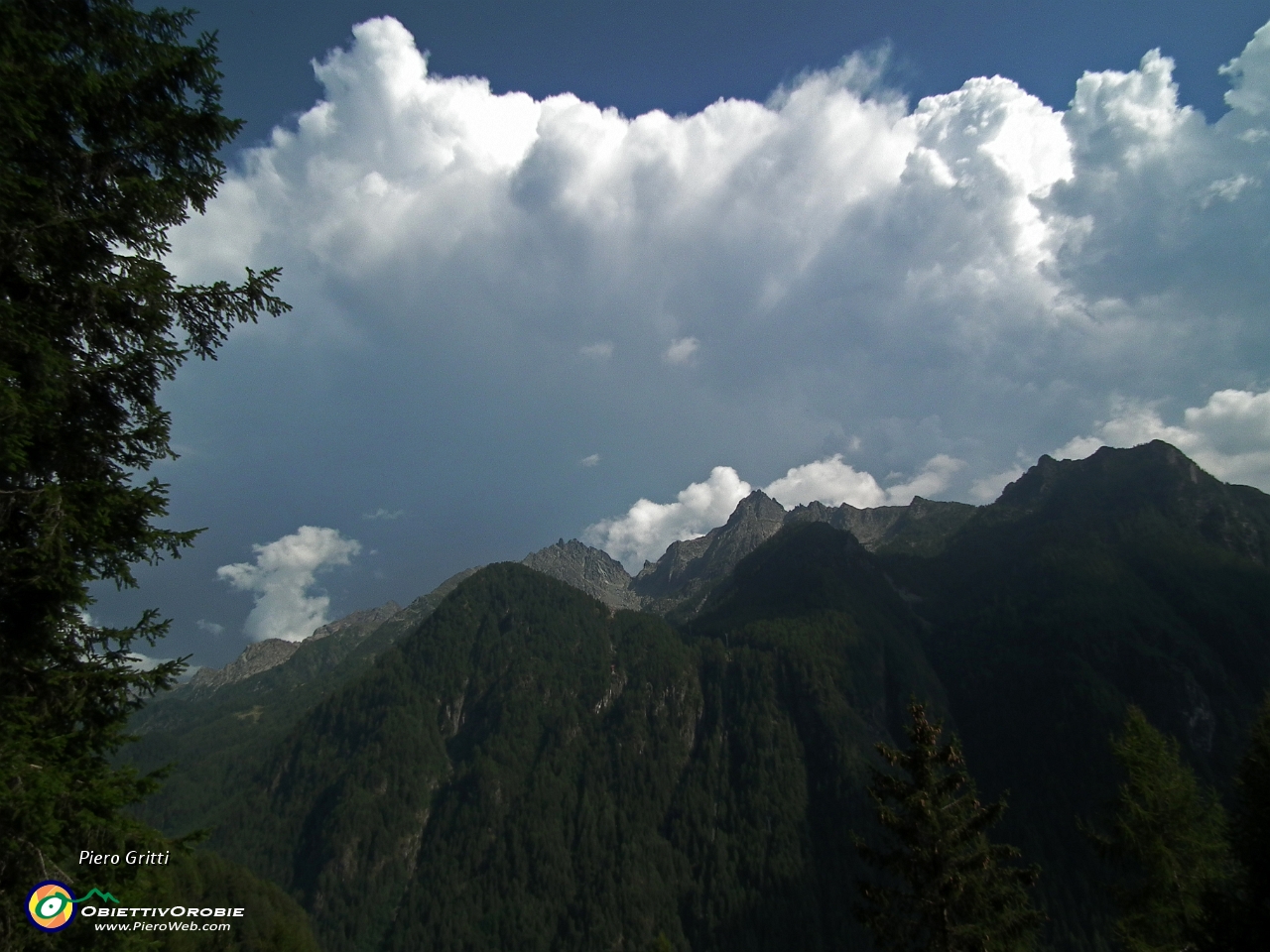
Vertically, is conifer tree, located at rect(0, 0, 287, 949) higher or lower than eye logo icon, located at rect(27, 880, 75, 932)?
higher

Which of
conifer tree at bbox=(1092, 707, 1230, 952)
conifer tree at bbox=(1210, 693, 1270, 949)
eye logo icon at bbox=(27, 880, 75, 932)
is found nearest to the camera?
eye logo icon at bbox=(27, 880, 75, 932)

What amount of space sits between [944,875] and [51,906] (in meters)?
20.8

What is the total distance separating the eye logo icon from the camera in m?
9.11

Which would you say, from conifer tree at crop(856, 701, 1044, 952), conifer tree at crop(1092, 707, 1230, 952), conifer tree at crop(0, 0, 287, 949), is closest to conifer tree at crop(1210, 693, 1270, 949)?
conifer tree at crop(1092, 707, 1230, 952)

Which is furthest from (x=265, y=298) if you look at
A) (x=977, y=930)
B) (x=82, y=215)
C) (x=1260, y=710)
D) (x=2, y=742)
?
(x=1260, y=710)

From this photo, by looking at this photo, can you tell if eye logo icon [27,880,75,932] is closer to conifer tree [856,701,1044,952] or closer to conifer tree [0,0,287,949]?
conifer tree [0,0,287,949]

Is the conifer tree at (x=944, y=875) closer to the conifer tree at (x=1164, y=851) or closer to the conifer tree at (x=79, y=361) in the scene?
the conifer tree at (x=1164, y=851)

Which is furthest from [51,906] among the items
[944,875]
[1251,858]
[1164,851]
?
[1164,851]

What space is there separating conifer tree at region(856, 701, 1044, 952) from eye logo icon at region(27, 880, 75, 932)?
18409 millimetres

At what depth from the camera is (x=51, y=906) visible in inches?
366

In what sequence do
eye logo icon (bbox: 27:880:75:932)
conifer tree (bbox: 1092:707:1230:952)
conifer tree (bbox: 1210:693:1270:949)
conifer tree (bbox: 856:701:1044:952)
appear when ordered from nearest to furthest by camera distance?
1. eye logo icon (bbox: 27:880:75:932)
2. conifer tree (bbox: 1210:693:1270:949)
3. conifer tree (bbox: 856:701:1044:952)
4. conifer tree (bbox: 1092:707:1230:952)

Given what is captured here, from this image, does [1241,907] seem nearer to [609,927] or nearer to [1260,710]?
[1260,710]

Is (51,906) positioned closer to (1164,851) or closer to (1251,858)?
(1251,858)

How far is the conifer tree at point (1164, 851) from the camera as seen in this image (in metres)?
21.2
